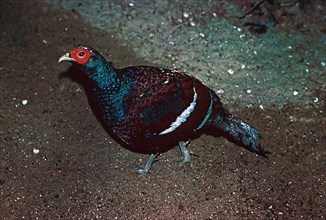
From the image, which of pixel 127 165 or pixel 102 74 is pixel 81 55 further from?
pixel 127 165

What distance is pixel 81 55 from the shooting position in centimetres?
399

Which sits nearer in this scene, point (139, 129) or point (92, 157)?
point (139, 129)

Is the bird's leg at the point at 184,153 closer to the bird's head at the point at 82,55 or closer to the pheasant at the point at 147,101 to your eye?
the pheasant at the point at 147,101

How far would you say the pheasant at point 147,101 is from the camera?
13.2ft

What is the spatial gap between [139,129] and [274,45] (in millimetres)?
2371

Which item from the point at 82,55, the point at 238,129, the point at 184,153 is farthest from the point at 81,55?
the point at 238,129

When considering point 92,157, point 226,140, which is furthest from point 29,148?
point 226,140

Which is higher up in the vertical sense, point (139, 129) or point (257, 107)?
point (139, 129)

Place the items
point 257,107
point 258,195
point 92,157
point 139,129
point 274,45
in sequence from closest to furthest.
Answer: point 139,129
point 258,195
point 92,157
point 257,107
point 274,45

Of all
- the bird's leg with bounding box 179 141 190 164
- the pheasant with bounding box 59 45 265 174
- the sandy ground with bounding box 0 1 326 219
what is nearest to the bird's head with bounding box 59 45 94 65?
the pheasant with bounding box 59 45 265 174

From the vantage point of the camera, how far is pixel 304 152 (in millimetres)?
4676

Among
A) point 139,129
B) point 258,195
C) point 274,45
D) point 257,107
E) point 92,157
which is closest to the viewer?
point 139,129

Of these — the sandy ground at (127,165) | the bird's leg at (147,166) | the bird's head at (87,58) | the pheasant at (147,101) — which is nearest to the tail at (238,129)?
the pheasant at (147,101)

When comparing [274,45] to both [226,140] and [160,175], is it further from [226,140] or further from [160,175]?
[160,175]
